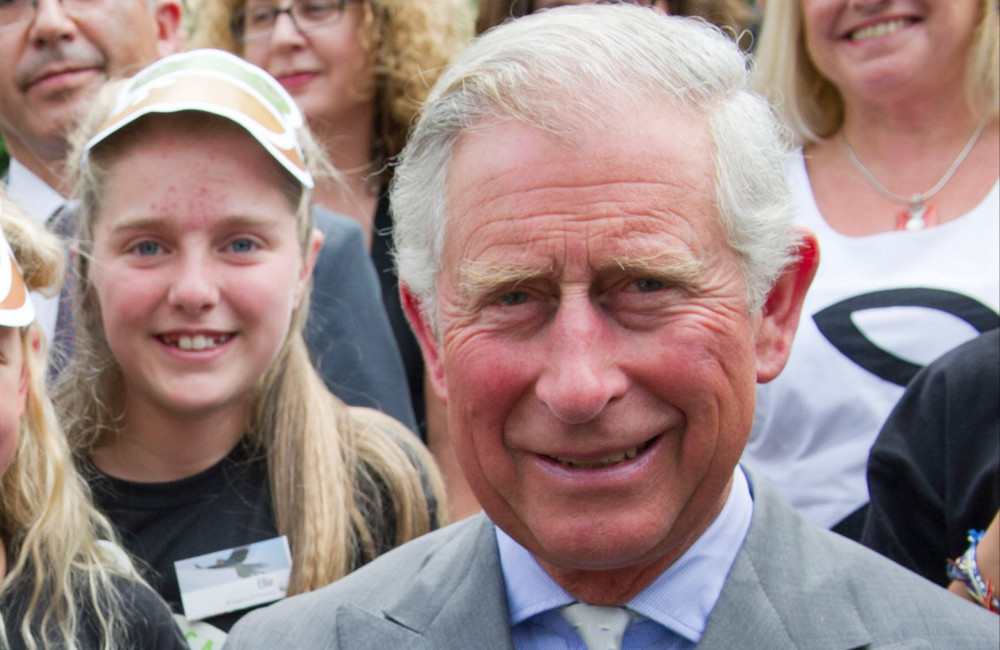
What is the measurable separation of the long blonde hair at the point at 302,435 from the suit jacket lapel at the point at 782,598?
121 centimetres

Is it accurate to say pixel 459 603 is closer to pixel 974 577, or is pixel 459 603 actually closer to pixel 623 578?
pixel 623 578

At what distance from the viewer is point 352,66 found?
4.27 m

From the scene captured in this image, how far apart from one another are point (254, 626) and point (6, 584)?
596 mm

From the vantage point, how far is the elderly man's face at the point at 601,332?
1.93 m

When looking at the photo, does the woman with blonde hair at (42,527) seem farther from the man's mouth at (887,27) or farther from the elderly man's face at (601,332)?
the man's mouth at (887,27)

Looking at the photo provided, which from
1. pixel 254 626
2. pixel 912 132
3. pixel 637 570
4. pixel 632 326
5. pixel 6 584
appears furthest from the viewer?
pixel 912 132

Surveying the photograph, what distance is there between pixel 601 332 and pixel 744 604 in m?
0.51

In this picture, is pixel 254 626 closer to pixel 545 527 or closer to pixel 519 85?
pixel 545 527

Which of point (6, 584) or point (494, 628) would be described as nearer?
point (494, 628)

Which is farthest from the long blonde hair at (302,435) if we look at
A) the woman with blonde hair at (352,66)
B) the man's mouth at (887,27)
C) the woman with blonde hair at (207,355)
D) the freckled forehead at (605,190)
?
the man's mouth at (887,27)

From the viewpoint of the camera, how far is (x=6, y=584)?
99.8 inches

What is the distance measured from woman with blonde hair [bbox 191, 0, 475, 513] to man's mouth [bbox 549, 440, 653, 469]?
2.15 m

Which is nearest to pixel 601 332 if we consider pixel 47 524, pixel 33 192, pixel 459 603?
pixel 459 603

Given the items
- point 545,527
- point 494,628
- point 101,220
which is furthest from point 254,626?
point 101,220
